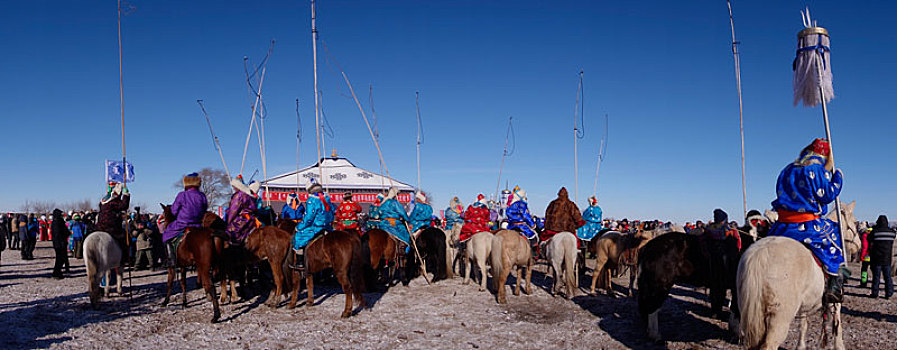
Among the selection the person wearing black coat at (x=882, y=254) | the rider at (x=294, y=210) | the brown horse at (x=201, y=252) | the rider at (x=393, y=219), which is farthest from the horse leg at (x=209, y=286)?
the person wearing black coat at (x=882, y=254)

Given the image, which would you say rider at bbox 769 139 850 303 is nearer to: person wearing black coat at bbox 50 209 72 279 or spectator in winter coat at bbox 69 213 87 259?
person wearing black coat at bbox 50 209 72 279

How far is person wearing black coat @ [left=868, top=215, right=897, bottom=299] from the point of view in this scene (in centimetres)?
1021

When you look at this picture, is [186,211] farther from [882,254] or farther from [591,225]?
[882,254]

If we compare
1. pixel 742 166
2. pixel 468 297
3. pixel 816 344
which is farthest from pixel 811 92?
pixel 468 297

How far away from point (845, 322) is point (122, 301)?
41.6 feet

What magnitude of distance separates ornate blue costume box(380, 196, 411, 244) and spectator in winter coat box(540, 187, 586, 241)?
3.39 metres

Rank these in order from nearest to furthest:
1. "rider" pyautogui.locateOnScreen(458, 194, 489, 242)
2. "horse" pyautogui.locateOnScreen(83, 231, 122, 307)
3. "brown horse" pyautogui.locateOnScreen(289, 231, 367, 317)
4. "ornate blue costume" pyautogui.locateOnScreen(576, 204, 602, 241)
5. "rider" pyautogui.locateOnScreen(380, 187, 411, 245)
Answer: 1. "brown horse" pyautogui.locateOnScreen(289, 231, 367, 317)
2. "horse" pyautogui.locateOnScreen(83, 231, 122, 307)
3. "rider" pyautogui.locateOnScreen(380, 187, 411, 245)
4. "rider" pyautogui.locateOnScreen(458, 194, 489, 242)
5. "ornate blue costume" pyautogui.locateOnScreen(576, 204, 602, 241)

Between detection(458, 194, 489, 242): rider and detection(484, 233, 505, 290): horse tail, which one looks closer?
detection(484, 233, 505, 290): horse tail

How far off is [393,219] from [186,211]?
434 centimetres

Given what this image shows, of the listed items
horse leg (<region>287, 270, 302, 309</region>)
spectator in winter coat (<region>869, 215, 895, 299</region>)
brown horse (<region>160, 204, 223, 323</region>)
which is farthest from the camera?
spectator in winter coat (<region>869, 215, 895, 299</region>)

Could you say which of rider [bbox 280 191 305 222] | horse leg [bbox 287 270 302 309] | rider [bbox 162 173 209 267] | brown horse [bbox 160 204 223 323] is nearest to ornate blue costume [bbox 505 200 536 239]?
horse leg [bbox 287 270 302 309]

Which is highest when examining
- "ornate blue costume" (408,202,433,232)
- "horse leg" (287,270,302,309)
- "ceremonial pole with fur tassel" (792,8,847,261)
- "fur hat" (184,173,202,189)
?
"ceremonial pole with fur tassel" (792,8,847,261)

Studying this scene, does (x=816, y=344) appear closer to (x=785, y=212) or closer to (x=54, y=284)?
(x=785, y=212)

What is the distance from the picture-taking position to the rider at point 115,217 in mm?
9922
